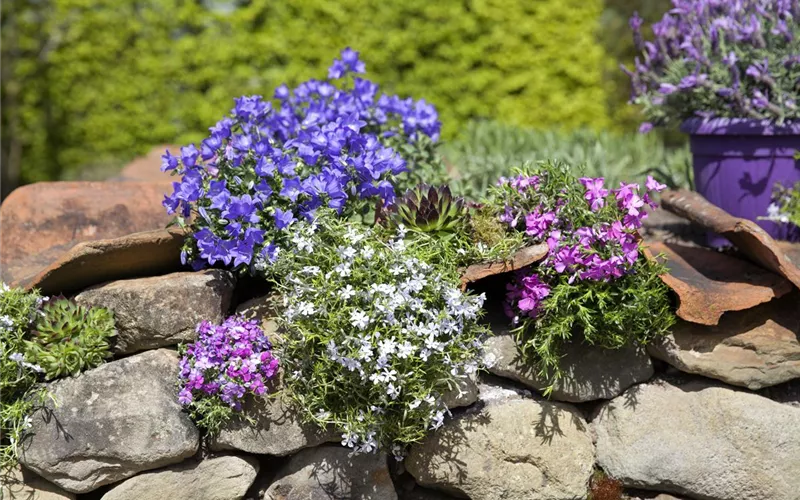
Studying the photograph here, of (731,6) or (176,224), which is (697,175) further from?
(176,224)

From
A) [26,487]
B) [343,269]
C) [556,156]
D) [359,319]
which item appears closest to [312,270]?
[343,269]

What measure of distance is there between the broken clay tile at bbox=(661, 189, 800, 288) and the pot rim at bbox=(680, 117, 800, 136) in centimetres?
28

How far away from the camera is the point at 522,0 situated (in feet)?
21.2

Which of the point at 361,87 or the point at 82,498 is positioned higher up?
the point at 361,87

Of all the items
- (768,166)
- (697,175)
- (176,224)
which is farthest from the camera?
(697,175)

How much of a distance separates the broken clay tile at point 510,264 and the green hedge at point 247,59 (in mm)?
3944

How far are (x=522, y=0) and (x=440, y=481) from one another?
473 cm

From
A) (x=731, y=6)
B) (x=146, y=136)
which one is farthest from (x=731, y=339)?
(x=146, y=136)

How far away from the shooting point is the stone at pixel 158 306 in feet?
8.89

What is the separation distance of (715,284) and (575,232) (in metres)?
0.59

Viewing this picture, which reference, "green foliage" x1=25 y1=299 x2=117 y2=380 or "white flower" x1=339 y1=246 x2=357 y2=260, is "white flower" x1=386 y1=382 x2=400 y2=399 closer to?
"white flower" x1=339 y1=246 x2=357 y2=260

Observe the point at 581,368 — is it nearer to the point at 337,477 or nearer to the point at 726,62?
the point at 337,477

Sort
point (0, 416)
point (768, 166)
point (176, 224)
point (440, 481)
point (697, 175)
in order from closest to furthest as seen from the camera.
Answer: point (0, 416), point (440, 481), point (176, 224), point (768, 166), point (697, 175)

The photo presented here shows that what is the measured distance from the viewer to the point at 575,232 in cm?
268
